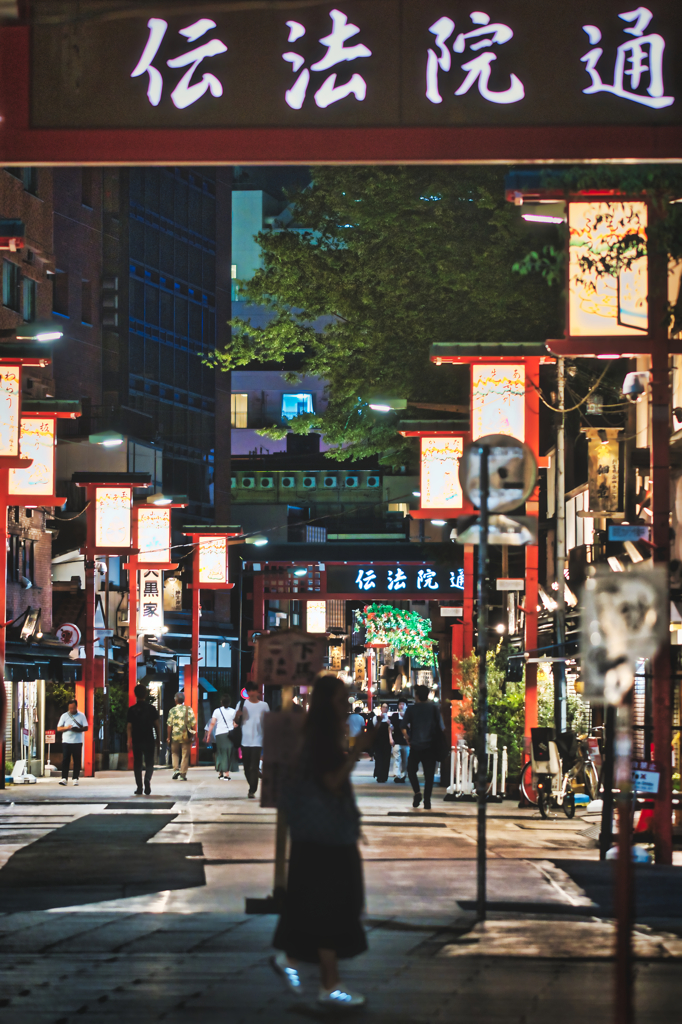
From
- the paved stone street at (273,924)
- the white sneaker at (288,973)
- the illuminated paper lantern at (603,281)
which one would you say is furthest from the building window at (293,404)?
the white sneaker at (288,973)

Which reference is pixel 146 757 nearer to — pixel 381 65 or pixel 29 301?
pixel 29 301

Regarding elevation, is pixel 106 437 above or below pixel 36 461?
above

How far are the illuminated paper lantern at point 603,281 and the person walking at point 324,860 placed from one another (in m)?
9.66

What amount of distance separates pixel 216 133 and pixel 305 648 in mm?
4037

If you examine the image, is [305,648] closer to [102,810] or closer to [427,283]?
[102,810]

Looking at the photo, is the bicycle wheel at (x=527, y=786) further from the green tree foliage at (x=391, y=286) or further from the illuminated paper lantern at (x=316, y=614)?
the illuminated paper lantern at (x=316, y=614)

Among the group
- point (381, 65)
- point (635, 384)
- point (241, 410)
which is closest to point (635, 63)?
point (381, 65)

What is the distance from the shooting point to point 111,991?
9.67m

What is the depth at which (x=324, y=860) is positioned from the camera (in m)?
9.23

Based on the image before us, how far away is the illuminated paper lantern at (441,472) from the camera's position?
3067cm

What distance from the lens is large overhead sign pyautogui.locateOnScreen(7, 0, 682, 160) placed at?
404 inches

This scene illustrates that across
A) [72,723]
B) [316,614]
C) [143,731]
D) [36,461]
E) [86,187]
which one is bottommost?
[72,723]

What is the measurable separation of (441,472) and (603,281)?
12772mm

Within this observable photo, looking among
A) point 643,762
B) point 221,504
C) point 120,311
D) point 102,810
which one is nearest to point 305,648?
point 643,762
